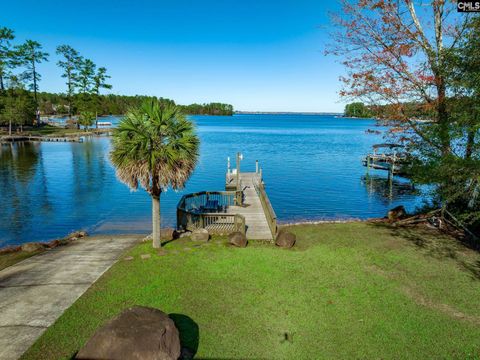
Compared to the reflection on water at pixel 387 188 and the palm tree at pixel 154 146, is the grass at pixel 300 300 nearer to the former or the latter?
the palm tree at pixel 154 146

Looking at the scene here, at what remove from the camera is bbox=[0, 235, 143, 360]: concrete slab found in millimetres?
8969

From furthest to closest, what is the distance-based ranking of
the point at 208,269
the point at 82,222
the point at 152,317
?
the point at 82,222 → the point at 208,269 → the point at 152,317

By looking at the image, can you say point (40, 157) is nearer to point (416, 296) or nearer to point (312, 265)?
point (312, 265)

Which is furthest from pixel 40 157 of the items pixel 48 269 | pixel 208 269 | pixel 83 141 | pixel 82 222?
pixel 208 269

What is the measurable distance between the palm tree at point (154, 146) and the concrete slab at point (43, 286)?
4.22 meters

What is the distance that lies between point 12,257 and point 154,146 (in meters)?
9.49

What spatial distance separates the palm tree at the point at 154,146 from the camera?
13.8 m

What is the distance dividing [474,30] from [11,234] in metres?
30.7

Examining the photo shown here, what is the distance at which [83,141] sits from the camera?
80188 millimetres

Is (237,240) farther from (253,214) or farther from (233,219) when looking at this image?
(253,214)

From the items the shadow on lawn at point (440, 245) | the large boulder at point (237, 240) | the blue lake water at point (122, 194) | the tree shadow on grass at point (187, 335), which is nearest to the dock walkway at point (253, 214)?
the large boulder at point (237, 240)

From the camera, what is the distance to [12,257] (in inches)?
610

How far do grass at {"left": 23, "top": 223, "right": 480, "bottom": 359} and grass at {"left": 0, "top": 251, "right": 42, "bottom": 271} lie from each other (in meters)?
5.31

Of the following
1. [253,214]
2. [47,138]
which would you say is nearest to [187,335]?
[253,214]
